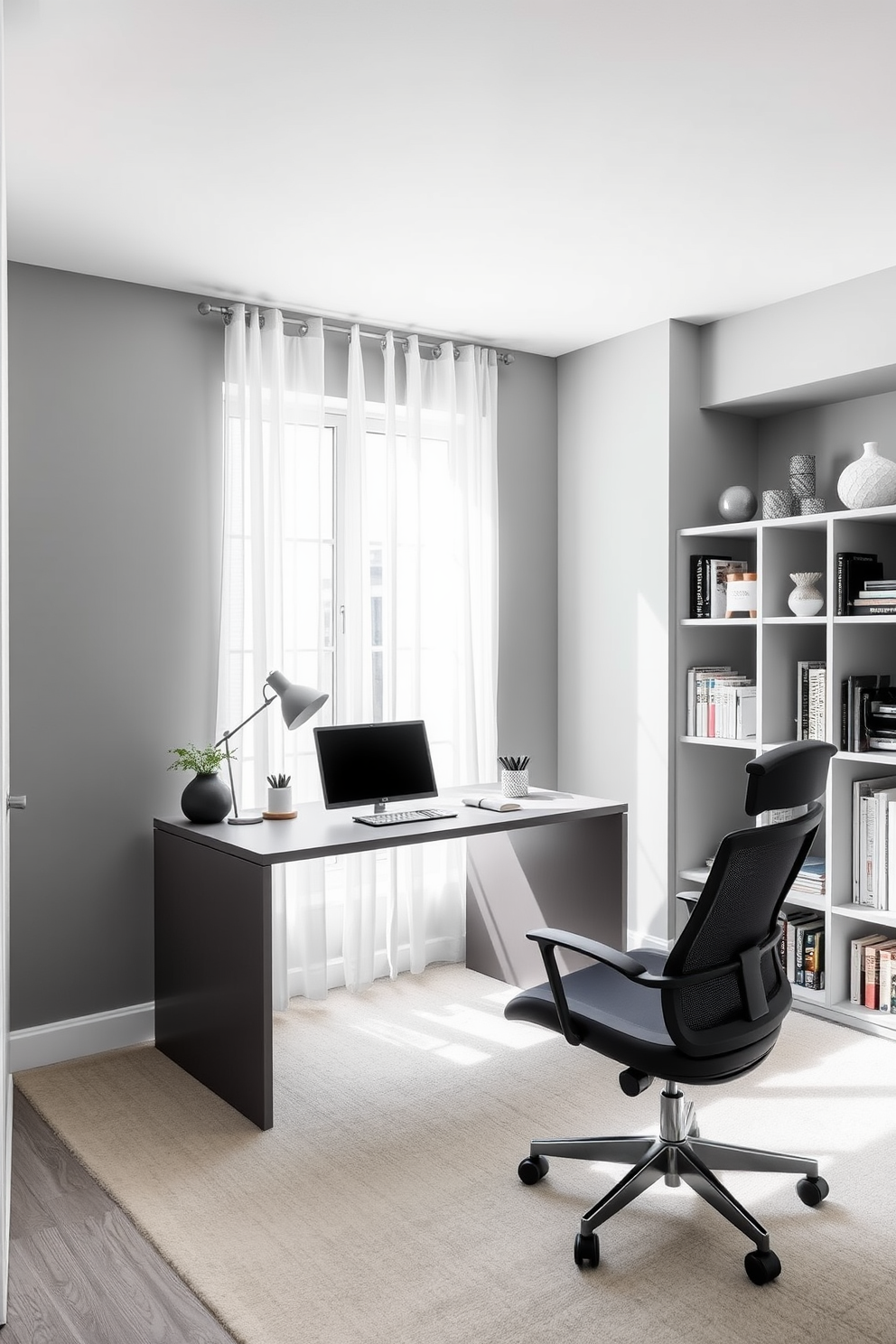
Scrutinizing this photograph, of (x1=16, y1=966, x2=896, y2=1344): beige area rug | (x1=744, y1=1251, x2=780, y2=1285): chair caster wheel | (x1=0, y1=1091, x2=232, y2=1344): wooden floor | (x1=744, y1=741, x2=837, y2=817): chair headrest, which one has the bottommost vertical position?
(x1=0, y1=1091, x2=232, y2=1344): wooden floor

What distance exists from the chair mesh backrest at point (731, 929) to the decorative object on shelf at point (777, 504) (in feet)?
6.53

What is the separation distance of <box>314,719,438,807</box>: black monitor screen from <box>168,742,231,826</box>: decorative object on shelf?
13.1 inches

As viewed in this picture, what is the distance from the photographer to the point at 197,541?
371 centimetres

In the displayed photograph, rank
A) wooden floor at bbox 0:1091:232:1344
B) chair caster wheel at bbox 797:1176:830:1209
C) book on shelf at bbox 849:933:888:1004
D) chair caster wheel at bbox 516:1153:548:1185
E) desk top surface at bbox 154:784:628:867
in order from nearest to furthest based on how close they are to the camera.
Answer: wooden floor at bbox 0:1091:232:1344, chair caster wheel at bbox 797:1176:830:1209, chair caster wheel at bbox 516:1153:548:1185, desk top surface at bbox 154:784:628:867, book on shelf at bbox 849:933:888:1004

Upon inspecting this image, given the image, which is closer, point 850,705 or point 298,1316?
point 298,1316

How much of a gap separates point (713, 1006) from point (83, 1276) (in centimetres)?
145

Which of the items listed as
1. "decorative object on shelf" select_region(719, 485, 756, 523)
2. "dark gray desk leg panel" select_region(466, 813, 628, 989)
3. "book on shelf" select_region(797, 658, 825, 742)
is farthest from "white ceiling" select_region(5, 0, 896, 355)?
"dark gray desk leg panel" select_region(466, 813, 628, 989)

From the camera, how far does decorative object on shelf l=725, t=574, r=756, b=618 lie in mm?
3977

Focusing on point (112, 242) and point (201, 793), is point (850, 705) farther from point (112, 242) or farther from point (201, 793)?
point (112, 242)

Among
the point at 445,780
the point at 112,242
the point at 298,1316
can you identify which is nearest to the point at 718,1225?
the point at 298,1316

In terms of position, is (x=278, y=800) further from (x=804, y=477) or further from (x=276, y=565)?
(x=804, y=477)

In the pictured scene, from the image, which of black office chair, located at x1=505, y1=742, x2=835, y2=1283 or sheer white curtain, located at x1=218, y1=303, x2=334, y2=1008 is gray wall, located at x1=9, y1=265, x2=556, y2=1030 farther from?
black office chair, located at x1=505, y1=742, x2=835, y2=1283

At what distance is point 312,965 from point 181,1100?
2.83 ft

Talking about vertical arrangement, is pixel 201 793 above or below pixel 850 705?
below
